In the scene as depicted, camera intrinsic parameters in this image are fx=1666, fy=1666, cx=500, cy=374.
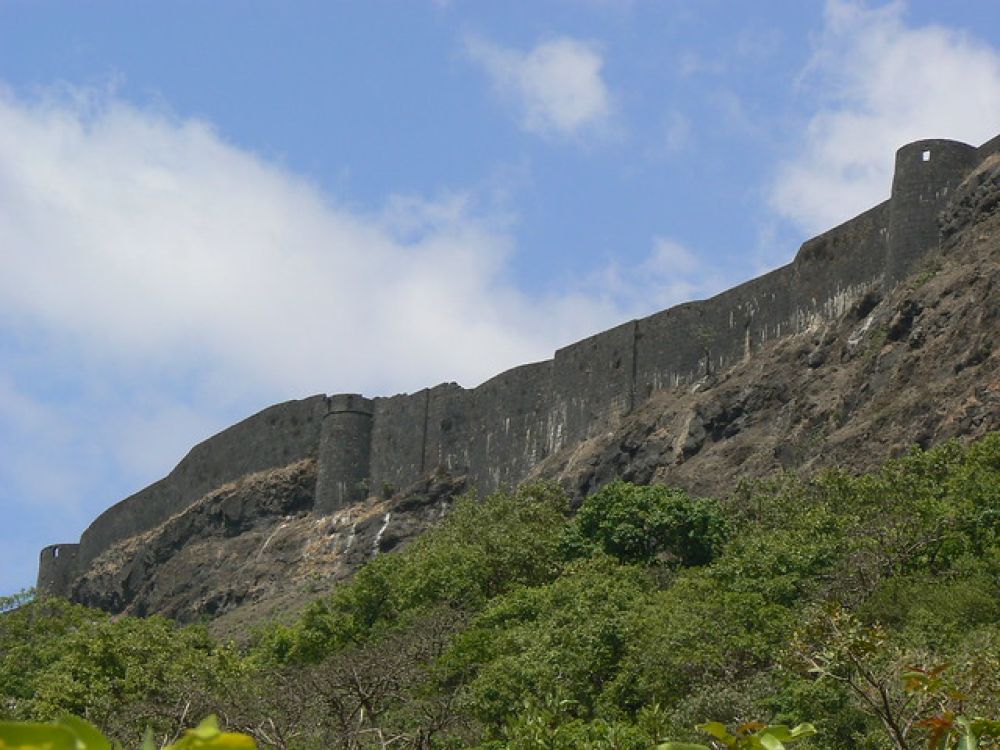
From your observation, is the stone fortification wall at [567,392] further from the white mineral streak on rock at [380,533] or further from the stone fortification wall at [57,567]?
the stone fortification wall at [57,567]

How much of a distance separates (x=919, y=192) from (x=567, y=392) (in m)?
13.7

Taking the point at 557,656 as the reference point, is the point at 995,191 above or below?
above

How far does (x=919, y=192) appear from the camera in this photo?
3988 cm

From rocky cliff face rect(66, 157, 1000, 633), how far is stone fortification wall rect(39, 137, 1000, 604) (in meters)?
0.64

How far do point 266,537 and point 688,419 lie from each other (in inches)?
773

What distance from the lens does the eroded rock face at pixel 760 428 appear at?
36.2 metres

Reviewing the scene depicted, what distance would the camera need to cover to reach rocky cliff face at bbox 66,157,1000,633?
119ft

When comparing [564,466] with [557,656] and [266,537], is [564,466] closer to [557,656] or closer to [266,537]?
[266,537]

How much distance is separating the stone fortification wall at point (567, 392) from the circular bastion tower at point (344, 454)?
4 centimetres

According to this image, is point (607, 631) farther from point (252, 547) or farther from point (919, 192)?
point (252, 547)

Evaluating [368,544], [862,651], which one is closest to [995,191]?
[368,544]

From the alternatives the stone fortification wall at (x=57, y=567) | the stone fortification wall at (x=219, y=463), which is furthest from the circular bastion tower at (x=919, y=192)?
the stone fortification wall at (x=57, y=567)

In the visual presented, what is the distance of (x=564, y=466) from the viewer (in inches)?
1864

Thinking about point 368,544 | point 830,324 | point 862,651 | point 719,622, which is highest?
point 830,324
